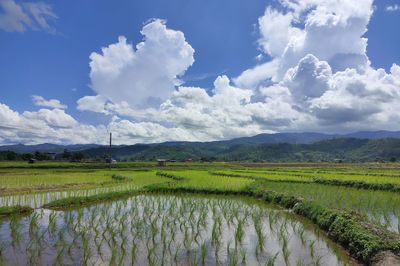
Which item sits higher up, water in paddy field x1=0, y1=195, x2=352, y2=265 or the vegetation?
the vegetation

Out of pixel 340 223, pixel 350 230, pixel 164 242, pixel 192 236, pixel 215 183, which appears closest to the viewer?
pixel 164 242

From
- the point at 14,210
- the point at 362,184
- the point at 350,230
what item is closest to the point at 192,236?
the point at 350,230

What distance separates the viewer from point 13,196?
16.5 metres

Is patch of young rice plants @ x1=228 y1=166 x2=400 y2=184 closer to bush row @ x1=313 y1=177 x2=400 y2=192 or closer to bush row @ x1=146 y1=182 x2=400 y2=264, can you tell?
bush row @ x1=313 y1=177 x2=400 y2=192

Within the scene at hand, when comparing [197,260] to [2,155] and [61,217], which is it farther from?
[2,155]

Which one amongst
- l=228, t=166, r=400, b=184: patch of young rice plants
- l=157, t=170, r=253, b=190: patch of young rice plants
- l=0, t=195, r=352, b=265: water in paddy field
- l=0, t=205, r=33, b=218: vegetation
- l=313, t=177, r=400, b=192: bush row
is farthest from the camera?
l=228, t=166, r=400, b=184: patch of young rice plants

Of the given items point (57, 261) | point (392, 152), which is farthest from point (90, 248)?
point (392, 152)

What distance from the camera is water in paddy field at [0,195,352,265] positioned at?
7324 millimetres

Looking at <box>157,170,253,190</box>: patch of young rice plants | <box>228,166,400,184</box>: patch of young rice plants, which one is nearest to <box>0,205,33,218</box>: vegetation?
<box>157,170,253,190</box>: patch of young rice plants

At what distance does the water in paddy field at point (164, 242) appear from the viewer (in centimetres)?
732

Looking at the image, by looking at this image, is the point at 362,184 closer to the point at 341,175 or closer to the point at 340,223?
the point at 341,175

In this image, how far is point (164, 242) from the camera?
8.23 metres

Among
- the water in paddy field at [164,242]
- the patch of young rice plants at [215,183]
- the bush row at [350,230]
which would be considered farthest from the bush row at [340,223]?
the patch of young rice plants at [215,183]

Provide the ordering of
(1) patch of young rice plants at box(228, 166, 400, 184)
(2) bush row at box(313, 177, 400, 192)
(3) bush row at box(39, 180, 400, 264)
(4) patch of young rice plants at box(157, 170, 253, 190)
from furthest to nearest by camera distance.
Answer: (1) patch of young rice plants at box(228, 166, 400, 184) < (4) patch of young rice plants at box(157, 170, 253, 190) < (2) bush row at box(313, 177, 400, 192) < (3) bush row at box(39, 180, 400, 264)
